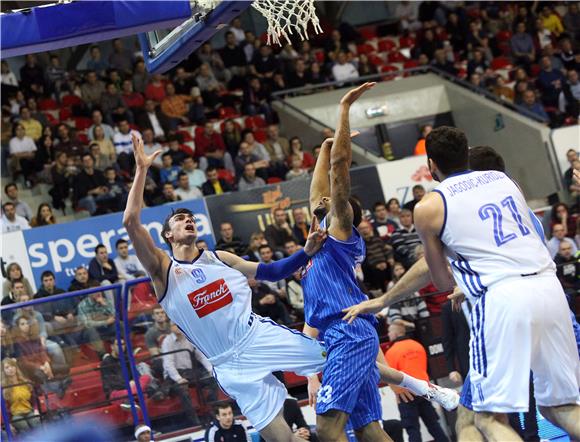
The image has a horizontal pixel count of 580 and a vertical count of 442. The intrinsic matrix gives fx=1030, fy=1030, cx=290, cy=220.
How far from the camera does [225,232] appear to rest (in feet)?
49.9

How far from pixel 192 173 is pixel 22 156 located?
293 centimetres

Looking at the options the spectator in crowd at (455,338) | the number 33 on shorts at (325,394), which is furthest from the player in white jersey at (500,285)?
the spectator in crowd at (455,338)

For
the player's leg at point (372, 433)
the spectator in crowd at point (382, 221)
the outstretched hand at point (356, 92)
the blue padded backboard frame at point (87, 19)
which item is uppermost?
the blue padded backboard frame at point (87, 19)

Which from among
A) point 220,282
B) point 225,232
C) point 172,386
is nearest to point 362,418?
point 220,282

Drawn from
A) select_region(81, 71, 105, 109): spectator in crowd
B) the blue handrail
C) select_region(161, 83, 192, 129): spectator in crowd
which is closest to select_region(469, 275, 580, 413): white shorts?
the blue handrail

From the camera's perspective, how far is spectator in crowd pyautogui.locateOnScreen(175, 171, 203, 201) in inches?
653

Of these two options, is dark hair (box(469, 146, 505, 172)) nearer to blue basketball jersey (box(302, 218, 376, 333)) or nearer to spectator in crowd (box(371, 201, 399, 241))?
blue basketball jersey (box(302, 218, 376, 333))

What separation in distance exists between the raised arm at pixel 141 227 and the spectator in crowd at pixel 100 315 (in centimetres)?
273

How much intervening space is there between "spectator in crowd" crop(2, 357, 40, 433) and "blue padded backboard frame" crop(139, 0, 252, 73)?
340 centimetres

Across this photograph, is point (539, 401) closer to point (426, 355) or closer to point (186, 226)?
point (186, 226)

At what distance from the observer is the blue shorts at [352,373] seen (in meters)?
7.14

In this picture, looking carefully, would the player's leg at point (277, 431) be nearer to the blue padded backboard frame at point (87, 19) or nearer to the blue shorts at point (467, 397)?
the blue shorts at point (467, 397)

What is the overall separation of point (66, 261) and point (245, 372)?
328 inches

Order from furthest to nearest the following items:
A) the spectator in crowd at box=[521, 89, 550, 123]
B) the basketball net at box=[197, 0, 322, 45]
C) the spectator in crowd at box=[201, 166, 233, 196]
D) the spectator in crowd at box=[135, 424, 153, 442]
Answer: the spectator in crowd at box=[521, 89, 550, 123]
the spectator in crowd at box=[201, 166, 233, 196]
the spectator in crowd at box=[135, 424, 153, 442]
the basketball net at box=[197, 0, 322, 45]
